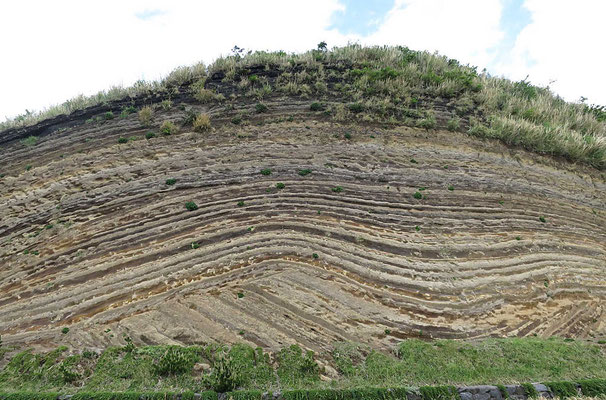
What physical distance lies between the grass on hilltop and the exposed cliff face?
826 millimetres

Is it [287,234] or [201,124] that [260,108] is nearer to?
[201,124]

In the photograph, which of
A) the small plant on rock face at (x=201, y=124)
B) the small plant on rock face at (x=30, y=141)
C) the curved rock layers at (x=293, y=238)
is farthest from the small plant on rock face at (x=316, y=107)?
the small plant on rock face at (x=30, y=141)

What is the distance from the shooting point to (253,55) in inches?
684

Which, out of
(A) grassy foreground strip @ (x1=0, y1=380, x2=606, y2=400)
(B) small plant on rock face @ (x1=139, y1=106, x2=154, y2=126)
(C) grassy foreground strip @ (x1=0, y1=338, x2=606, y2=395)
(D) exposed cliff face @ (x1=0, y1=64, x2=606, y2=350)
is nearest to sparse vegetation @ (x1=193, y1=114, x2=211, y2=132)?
(D) exposed cliff face @ (x1=0, y1=64, x2=606, y2=350)

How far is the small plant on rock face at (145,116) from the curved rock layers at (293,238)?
1.58 ft

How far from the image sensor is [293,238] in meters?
9.46

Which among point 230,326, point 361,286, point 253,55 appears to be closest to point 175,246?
point 230,326

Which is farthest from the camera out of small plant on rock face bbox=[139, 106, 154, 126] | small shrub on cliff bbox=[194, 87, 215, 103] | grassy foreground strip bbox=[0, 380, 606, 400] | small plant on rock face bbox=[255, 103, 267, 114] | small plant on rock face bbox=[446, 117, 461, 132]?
small shrub on cliff bbox=[194, 87, 215, 103]

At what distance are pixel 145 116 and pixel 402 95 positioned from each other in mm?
12062

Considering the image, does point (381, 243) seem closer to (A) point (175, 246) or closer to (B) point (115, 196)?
(A) point (175, 246)

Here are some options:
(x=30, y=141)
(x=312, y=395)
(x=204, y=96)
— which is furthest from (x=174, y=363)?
(x=30, y=141)

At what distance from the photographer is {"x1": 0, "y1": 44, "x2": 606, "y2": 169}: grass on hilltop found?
13648mm

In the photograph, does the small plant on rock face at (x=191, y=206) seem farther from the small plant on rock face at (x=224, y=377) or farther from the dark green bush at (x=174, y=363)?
the small plant on rock face at (x=224, y=377)

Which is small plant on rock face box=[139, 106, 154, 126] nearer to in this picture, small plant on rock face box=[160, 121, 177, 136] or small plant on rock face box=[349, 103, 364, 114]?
small plant on rock face box=[160, 121, 177, 136]
